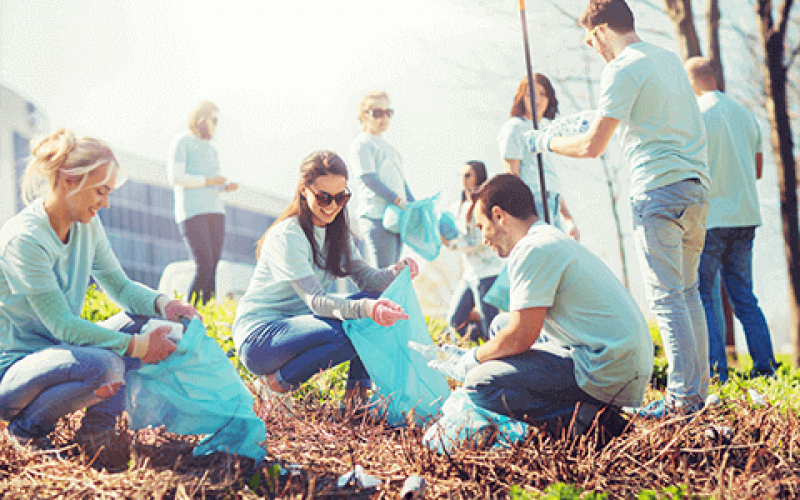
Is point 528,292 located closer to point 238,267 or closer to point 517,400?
point 517,400

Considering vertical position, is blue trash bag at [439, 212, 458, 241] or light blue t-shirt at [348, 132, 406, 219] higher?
light blue t-shirt at [348, 132, 406, 219]

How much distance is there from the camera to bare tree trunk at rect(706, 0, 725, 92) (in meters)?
7.11

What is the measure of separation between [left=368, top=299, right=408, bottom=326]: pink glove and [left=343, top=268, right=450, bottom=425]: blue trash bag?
0.54 ft

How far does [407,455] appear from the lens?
236 cm

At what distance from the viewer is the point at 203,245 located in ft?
18.3

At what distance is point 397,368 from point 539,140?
1.26 meters

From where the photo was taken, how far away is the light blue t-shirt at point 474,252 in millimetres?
5328

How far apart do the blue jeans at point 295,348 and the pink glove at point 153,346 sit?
0.69 metres

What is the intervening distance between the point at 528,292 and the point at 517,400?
41 centimetres

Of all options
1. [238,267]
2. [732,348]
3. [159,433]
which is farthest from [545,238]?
[238,267]

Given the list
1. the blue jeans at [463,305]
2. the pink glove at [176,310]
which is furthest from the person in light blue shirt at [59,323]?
the blue jeans at [463,305]

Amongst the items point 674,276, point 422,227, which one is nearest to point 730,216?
point 674,276

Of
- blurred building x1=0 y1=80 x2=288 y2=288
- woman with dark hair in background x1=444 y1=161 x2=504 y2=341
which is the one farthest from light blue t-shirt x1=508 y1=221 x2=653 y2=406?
blurred building x1=0 y1=80 x2=288 y2=288

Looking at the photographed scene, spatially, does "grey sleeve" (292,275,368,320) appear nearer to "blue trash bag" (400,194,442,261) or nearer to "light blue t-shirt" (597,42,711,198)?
"light blue t-shirt" (597,42,711,198)
